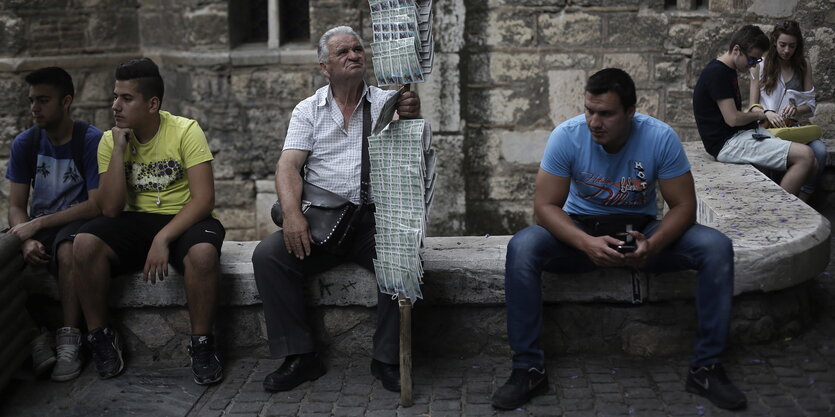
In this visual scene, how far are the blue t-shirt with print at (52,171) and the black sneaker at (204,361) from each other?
1.02 m

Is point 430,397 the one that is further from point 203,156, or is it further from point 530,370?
point 203,156

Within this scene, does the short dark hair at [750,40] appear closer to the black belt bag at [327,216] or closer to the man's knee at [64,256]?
the black belt bag at [327,216]

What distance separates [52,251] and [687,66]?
5.07 metres

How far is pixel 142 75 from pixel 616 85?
6.86ft

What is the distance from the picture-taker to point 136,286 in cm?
439

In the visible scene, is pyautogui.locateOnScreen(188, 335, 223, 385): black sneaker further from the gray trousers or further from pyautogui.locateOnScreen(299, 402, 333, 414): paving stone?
pyautogui.locateOnScreen(299, 402, 333, 414): paving stone

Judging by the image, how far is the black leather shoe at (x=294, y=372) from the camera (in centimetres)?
408

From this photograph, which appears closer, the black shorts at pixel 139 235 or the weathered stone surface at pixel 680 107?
the black shorts at pixel 139 235

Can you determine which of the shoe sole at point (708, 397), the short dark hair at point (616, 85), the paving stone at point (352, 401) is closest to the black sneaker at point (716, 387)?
the shoe sole at point (708, 397)

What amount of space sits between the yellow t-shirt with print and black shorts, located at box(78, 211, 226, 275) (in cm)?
7

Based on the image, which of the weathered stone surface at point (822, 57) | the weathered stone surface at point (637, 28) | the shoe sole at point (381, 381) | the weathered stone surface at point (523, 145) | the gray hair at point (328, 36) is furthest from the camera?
the weathered stone surface at point (523, 145)

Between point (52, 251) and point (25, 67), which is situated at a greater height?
point (25, 67)

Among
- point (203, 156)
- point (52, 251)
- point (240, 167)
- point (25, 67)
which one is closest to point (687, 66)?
point (240, 167)

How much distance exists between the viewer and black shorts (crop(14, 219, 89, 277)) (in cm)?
431
